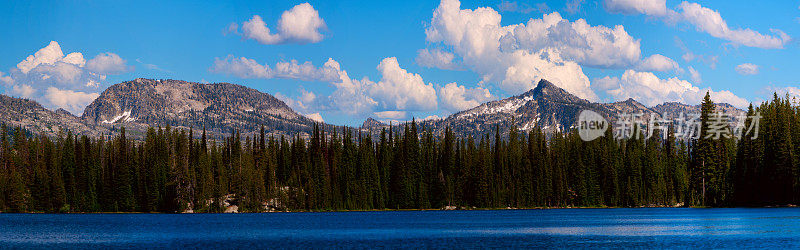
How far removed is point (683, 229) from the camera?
4126 inches

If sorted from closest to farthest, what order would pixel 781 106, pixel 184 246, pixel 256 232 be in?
pixel 184 246
pixel 256 232
pixel 781 106

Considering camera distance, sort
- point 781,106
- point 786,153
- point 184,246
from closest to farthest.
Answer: point 184,246
point 786,153
point 781,106

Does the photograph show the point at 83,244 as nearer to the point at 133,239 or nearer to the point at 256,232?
the point at 133,239

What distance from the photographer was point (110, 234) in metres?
109

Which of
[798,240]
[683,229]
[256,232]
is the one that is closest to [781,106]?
[683,229]

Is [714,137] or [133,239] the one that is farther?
[714,137]

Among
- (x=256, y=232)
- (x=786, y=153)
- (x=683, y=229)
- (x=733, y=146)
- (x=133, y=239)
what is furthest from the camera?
(x=733, y=146)

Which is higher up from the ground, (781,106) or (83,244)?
(781,106)

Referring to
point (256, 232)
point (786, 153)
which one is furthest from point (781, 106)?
point (256, 232)

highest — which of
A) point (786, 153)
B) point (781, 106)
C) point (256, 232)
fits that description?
point (781, 106)

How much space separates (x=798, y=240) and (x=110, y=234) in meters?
89.5

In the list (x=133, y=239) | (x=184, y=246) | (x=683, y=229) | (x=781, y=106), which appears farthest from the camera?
(x=781, y=106)

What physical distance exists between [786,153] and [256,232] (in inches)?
4369

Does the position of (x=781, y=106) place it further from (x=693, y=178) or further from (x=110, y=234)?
(x=110, y=234)
